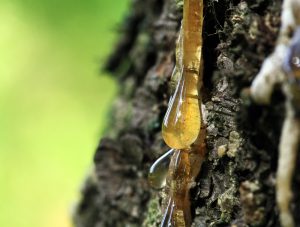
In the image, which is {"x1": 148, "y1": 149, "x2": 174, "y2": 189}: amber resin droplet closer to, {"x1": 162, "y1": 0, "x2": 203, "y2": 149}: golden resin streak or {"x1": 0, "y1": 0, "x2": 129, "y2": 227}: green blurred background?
{"x1": 162, "y1": 0, "x2": 203, "y2": 149}: golden resin streak

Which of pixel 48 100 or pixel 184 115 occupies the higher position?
pixel 48 100

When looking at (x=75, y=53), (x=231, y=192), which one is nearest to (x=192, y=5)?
(x=231, y=192)

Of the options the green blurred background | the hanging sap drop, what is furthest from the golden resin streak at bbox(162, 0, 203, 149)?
the green blurred background

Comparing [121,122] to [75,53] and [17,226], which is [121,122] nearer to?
[17,226]

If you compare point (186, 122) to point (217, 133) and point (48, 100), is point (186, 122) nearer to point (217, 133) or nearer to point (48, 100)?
point (217, 133)

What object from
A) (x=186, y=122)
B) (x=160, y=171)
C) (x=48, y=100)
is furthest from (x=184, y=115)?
(x=48, y=100)

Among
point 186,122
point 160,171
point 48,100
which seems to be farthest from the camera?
point 48,100

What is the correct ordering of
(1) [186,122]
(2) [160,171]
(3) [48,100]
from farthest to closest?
(3) [48,100]
(2) [160,171]
(1) [186,122]
